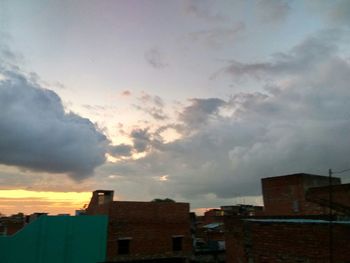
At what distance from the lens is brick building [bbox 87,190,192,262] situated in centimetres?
2289

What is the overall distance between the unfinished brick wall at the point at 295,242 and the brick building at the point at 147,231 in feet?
45.8

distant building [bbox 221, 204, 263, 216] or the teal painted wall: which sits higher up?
distant building [bbox 221, 204, 263, 216]

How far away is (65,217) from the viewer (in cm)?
2203

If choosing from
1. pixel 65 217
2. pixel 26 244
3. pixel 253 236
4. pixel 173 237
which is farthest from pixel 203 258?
pixel 253 236

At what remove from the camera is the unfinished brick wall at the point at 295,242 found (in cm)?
870

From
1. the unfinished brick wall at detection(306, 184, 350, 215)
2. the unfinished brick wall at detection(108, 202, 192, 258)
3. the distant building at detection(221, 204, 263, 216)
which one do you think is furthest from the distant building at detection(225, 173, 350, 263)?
the distant building at detection(221, 204, 263, 216)

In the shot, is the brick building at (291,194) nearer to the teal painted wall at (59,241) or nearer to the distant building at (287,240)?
the distant building at (287,240)

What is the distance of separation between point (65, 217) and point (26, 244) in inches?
110

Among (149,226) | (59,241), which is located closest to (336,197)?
(149,226)

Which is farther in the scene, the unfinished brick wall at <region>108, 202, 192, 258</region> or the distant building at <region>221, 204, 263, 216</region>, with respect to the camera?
the distant building at <region>221, 204, 263, 216</region>

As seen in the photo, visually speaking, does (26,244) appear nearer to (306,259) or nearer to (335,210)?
(306,259)

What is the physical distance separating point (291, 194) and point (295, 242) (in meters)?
25.1

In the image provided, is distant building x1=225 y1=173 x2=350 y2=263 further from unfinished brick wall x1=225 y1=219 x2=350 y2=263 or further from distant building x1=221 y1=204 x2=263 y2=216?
distant building x1=221 y1=204 x2=263 y2=216

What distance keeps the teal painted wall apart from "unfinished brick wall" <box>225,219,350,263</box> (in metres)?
14.3
